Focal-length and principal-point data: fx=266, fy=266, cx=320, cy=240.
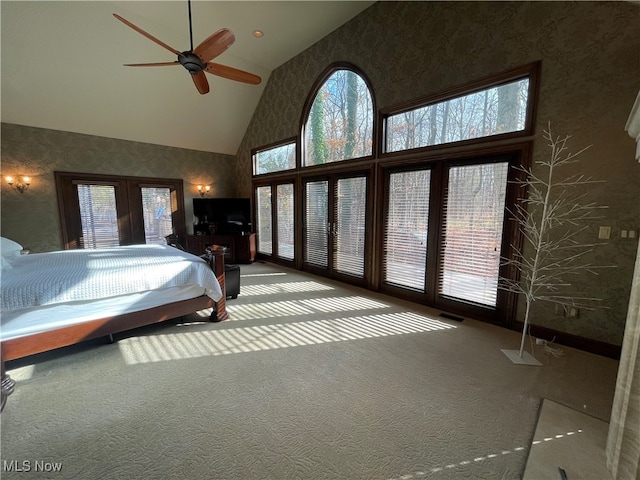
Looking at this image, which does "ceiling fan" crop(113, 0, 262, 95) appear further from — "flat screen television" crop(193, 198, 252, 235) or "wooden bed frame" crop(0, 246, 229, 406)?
"flat screen television" crop(193, 198, 252, 235)

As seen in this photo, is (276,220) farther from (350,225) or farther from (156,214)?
(156,214)

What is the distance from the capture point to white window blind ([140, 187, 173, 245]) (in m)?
6.29

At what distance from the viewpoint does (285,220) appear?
19.7ft

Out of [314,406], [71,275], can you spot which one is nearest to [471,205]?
[314,406]

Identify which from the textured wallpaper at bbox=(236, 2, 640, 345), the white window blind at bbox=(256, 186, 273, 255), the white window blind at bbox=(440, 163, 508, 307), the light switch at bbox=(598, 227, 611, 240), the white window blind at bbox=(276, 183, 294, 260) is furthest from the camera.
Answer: the white window blind at bbox=(256, 186, 273, 255)

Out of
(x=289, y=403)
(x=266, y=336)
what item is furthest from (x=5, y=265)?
(x=289, y=403)

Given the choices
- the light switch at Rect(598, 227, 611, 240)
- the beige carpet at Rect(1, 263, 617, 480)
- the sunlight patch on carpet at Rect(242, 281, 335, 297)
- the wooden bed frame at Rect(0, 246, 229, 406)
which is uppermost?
the light switch at Rect(598, 227, 611, 240)

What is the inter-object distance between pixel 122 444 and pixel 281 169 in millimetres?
5288

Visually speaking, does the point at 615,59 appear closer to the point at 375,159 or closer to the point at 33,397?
the point at 375,159

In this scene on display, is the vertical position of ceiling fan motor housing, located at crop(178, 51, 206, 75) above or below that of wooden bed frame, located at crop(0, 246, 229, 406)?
above

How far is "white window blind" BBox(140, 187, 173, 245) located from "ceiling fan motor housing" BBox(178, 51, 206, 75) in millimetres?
4395

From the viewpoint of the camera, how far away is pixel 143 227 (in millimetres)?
6285

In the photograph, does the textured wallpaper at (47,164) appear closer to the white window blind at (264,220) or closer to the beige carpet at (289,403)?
the white window blind at (264,220)

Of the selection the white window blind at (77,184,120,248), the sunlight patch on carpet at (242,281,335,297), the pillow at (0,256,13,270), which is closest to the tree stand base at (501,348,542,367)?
the sunlight patch on carpet at (242,281,335,297)
